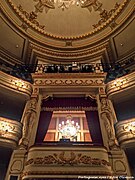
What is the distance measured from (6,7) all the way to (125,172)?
8763mm

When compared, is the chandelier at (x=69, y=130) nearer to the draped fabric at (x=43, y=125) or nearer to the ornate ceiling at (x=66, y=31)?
the draped fabric at (x=43, y=125)

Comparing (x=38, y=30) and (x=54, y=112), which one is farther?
(x=38, y=30)

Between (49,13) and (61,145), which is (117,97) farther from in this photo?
(49,13)

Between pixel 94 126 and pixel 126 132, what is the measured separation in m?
1.14

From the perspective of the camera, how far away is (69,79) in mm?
8227

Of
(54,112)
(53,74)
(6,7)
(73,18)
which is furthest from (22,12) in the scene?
(54,112)

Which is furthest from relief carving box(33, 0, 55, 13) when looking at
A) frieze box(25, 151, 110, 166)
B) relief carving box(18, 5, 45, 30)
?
frieze box(25, 151, 110, 166)

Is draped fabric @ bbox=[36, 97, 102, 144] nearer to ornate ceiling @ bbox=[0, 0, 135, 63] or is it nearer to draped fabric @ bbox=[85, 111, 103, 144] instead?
draped fabric @ bbox=[85, 111, 103, 144]

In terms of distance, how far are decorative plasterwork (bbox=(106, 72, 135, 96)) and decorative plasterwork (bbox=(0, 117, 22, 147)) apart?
388cm

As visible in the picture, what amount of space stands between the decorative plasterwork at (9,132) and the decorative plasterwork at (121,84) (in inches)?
153

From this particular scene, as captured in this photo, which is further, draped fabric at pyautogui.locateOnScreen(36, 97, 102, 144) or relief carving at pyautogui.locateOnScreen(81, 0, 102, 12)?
relief carving at pyautogui.locateOnScreen(81, 0, 102, 12)

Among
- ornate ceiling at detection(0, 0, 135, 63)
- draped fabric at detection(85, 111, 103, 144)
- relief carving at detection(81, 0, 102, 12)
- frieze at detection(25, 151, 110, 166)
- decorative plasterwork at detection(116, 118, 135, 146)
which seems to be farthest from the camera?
relief carving at detection(81, 0, 102, 12)

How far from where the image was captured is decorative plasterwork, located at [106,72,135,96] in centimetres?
729

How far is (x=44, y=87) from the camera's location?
7902mm
